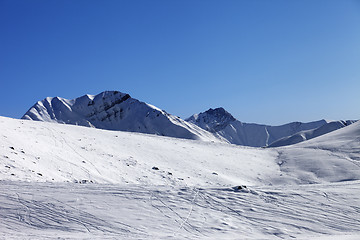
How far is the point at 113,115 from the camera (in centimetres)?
17938

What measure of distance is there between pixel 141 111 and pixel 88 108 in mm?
36478

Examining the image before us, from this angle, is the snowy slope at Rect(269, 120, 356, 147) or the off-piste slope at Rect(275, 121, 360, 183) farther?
the snowy slope at Rect(269, 120, 356, 147)

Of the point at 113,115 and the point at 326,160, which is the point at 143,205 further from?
the point at 113,115

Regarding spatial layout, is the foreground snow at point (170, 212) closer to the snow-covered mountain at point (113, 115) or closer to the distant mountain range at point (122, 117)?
the snow-covered mountain at point (113, 115)

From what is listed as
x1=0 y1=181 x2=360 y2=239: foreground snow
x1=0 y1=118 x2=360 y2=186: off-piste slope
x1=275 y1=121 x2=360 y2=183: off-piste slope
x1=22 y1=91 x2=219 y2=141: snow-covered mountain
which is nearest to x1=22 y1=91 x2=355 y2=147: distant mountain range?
x1=22 y1=91 x2=219 y2=141: snow-covered mountain

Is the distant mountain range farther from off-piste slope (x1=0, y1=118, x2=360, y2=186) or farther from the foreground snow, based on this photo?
the foreground snow

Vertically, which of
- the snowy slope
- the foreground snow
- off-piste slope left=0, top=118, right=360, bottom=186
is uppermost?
the snowy slope

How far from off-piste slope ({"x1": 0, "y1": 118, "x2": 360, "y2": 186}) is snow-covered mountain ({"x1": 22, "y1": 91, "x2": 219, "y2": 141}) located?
110 metres

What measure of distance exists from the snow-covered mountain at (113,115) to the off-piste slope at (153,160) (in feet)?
359

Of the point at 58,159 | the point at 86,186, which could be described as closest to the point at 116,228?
the point at 86,186

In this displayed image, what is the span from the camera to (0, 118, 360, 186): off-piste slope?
1900 cm

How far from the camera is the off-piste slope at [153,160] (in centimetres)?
1900

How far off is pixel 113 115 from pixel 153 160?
518 feet

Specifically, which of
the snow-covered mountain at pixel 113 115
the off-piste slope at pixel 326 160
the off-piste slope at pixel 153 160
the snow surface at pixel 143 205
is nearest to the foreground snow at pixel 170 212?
the snow surface at pixel 143 205
